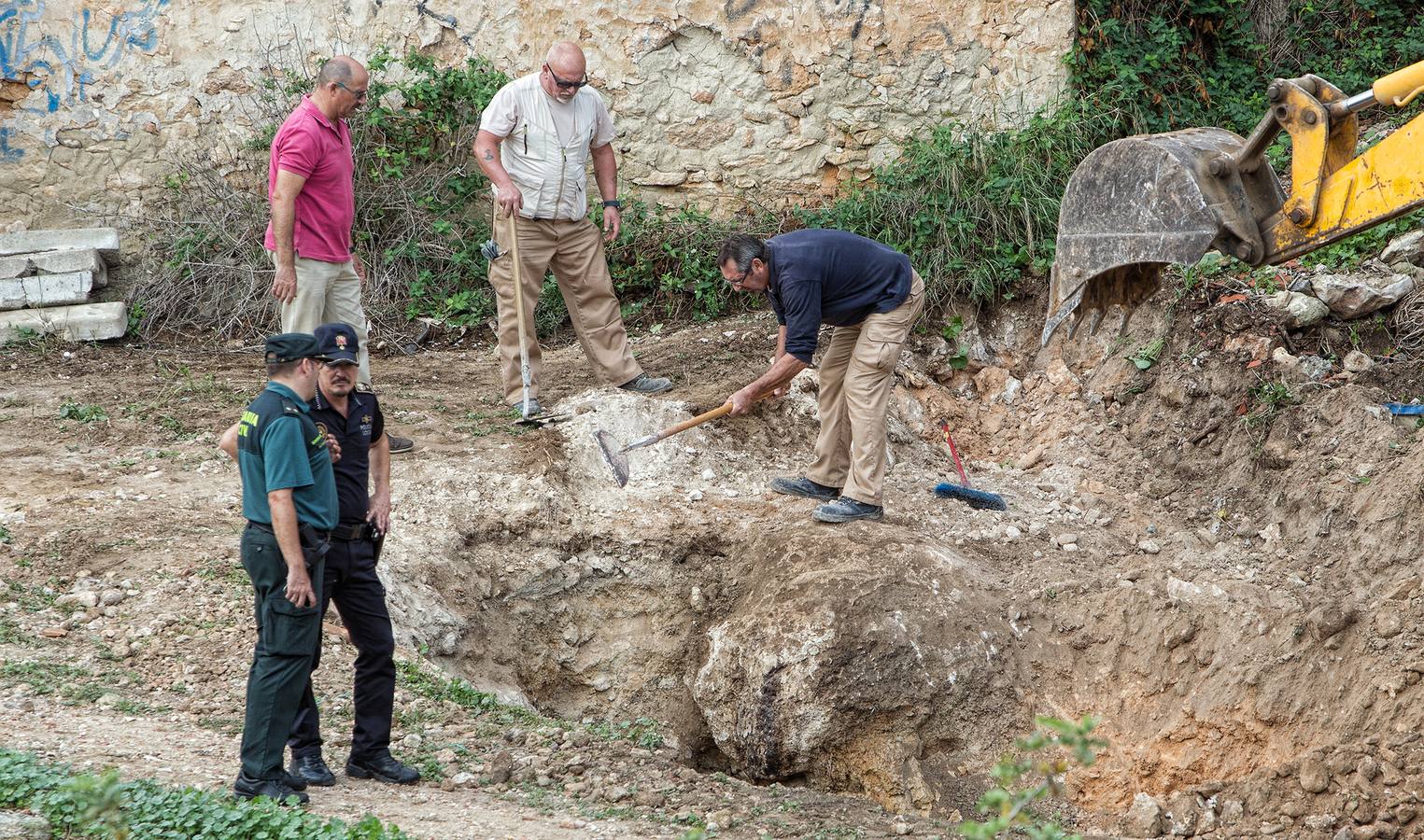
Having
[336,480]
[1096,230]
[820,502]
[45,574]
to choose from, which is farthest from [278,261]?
[1096,230]

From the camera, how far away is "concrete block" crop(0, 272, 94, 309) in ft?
30.7

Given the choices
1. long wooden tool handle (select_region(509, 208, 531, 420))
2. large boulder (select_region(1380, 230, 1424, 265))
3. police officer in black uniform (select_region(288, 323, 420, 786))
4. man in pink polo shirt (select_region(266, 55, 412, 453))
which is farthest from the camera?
large boulder (select_region(1380, 230, 1424, 265))

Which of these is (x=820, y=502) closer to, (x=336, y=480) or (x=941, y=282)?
(x=941, y=282)

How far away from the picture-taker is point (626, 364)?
760cm

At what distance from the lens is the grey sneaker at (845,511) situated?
20.3 ft

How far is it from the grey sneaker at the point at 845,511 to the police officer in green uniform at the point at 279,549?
276cm

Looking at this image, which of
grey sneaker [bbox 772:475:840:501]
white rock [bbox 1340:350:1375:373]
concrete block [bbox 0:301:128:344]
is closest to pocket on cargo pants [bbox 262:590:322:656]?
grey sneaker [bbox 772:475:840:501]

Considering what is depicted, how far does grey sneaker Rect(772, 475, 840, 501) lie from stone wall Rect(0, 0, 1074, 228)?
11.5 feet

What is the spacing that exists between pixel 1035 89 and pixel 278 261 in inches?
223

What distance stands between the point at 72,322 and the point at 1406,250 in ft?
29.7

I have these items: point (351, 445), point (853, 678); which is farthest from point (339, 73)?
point (853, 678)

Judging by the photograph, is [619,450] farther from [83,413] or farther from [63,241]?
[63,241]

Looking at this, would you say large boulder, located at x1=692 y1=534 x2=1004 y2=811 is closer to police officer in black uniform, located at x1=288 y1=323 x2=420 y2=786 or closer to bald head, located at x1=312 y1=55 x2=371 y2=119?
police officer in black uniform, located at x1=288 y1=323 x2=420 y2=786

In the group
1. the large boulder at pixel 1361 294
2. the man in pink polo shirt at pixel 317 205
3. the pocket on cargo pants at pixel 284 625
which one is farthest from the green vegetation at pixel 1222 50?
the pocket on cargo pants at pixel 284 625
